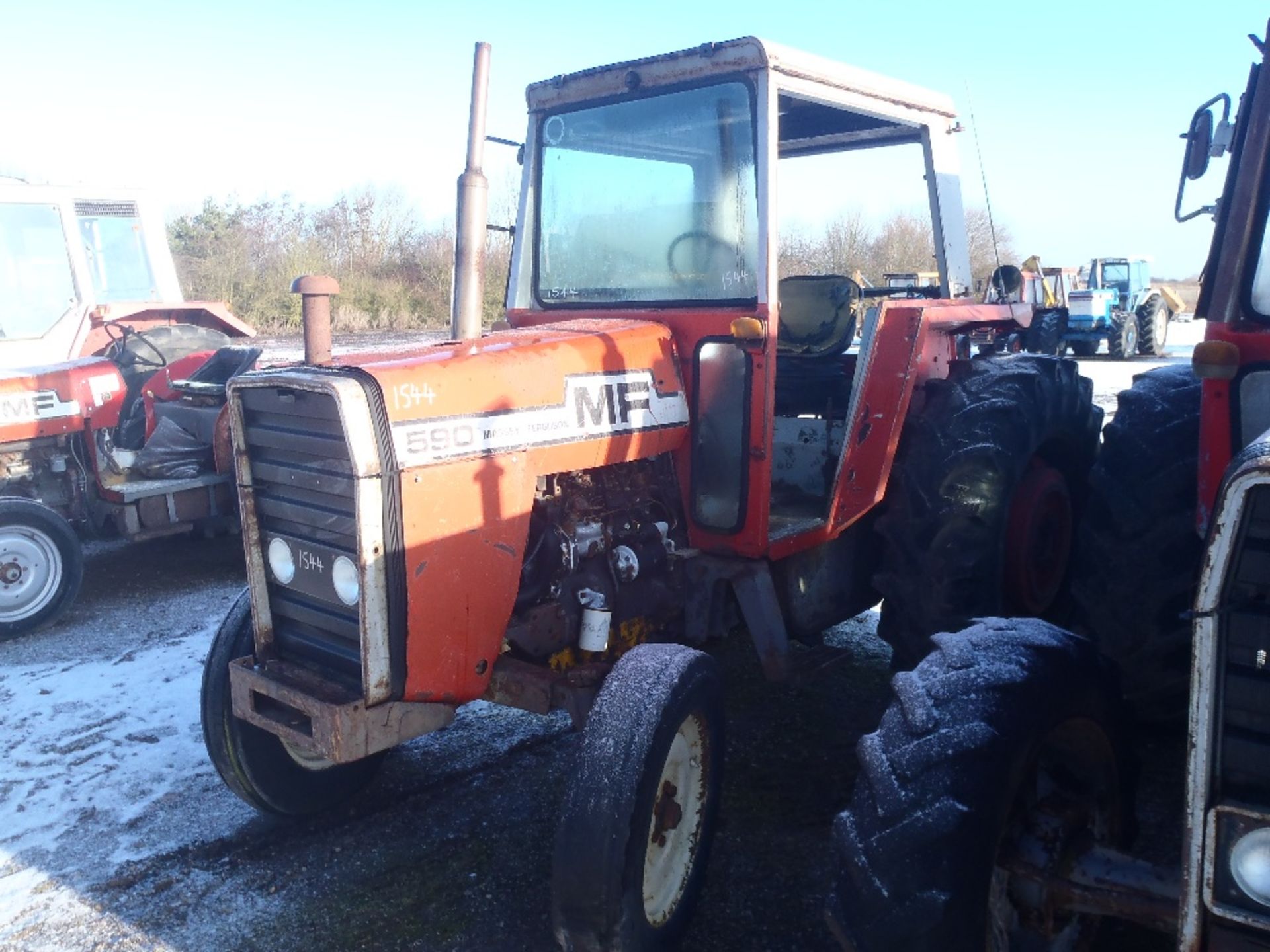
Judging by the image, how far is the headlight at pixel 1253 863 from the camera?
1.60 m

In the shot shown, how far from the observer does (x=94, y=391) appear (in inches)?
255

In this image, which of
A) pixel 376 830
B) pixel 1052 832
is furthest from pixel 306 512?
pixel 1052 832

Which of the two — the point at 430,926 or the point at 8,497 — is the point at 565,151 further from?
the point at 8,497

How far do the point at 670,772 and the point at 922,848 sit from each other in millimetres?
949

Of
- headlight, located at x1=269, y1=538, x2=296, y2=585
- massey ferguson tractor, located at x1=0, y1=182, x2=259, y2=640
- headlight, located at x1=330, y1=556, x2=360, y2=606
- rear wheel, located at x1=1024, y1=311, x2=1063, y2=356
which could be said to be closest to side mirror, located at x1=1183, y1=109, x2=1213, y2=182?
headlight, located at x1=330, y1=556, x2=360, y2=606

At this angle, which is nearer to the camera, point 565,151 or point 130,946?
point 130,946

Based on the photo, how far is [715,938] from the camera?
2844 millimetres

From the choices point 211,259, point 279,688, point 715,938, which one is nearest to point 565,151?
point 279,688

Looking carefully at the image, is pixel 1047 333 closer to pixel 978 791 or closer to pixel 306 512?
pixel 306 512

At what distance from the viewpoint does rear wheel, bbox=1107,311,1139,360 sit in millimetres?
21375

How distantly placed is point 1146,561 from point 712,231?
1787 millimetres

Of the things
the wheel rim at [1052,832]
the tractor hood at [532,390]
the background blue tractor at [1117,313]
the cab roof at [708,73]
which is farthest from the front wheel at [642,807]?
the background blue tractor at [1117,313]

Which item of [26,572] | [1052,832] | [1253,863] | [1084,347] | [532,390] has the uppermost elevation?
[532,390]

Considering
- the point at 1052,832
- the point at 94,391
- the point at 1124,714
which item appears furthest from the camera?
the point at 94,391
